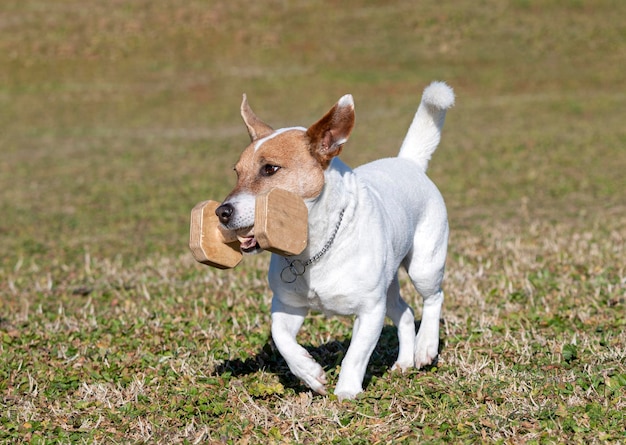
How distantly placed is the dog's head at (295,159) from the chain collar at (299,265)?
293 mm

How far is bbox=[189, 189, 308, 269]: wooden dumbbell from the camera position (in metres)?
4.78

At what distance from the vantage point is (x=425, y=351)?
6.07m

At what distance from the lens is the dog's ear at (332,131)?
5.09 metres

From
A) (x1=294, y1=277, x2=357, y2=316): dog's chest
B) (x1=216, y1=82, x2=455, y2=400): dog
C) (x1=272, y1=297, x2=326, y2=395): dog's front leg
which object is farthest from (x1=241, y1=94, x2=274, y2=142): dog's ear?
(x1=272, y1=297, x2=326, y2=395): dog's front leg

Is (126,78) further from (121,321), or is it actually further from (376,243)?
(376,243)

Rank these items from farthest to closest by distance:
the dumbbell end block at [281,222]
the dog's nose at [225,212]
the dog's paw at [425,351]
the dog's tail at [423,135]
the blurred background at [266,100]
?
the blurred background at [266,100]
the dog's tail at [423,135]
the dog's paw at [425,351]
the dog's nose at [225,212]
the dumbbell end block at [281,222]

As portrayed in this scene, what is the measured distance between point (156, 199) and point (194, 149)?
7148 mm

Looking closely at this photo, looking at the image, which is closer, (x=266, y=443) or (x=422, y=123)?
(x=266, y=443)

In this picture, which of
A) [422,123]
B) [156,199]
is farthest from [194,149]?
[422,123]

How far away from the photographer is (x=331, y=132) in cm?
518

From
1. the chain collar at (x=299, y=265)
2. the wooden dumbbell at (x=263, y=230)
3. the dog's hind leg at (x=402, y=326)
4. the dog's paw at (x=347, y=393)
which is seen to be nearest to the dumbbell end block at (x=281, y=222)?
the wooden dumbbell at (x=263, y=230)

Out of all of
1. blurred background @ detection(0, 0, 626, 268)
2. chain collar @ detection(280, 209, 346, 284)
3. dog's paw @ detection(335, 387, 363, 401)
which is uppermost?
chain collar @ detection(280, 209, 346, 284)

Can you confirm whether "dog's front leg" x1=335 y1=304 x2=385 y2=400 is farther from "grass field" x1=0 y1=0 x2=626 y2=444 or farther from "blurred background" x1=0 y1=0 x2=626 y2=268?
"blurred background" x1=0 y1=0 x2=626 y2=268

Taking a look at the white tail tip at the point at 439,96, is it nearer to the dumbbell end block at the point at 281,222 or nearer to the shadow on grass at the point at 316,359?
the shadow on grass at the point at 316,359
